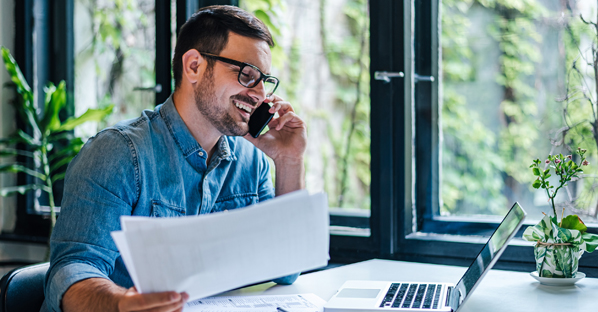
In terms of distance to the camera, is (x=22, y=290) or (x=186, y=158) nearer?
(x=22, y=290)

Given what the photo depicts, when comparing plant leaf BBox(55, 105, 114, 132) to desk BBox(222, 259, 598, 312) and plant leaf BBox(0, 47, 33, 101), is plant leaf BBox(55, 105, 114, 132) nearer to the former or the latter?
plant leaf BBox(0, 47, 33, 101)

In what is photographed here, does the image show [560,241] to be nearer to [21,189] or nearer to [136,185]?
[136,185]

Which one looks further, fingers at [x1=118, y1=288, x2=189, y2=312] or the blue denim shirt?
the blue denim shirt

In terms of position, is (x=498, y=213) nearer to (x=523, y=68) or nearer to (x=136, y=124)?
(x=523, y=68)

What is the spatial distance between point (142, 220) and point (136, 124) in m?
0.57

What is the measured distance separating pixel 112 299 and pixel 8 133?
2024 millimetres

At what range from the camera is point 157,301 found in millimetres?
802

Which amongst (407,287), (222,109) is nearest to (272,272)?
(407,287)

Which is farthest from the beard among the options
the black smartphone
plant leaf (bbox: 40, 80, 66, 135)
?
plant leaf (bbox: 40, 80, 66, 135)

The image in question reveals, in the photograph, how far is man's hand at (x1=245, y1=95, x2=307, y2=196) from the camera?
153 centimetres

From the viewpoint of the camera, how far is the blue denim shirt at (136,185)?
103 cm

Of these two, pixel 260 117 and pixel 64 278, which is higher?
pixel 260 117

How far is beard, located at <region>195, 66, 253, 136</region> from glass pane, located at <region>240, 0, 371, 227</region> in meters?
0.77

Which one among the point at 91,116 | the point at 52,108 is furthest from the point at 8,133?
the point at 91,116
